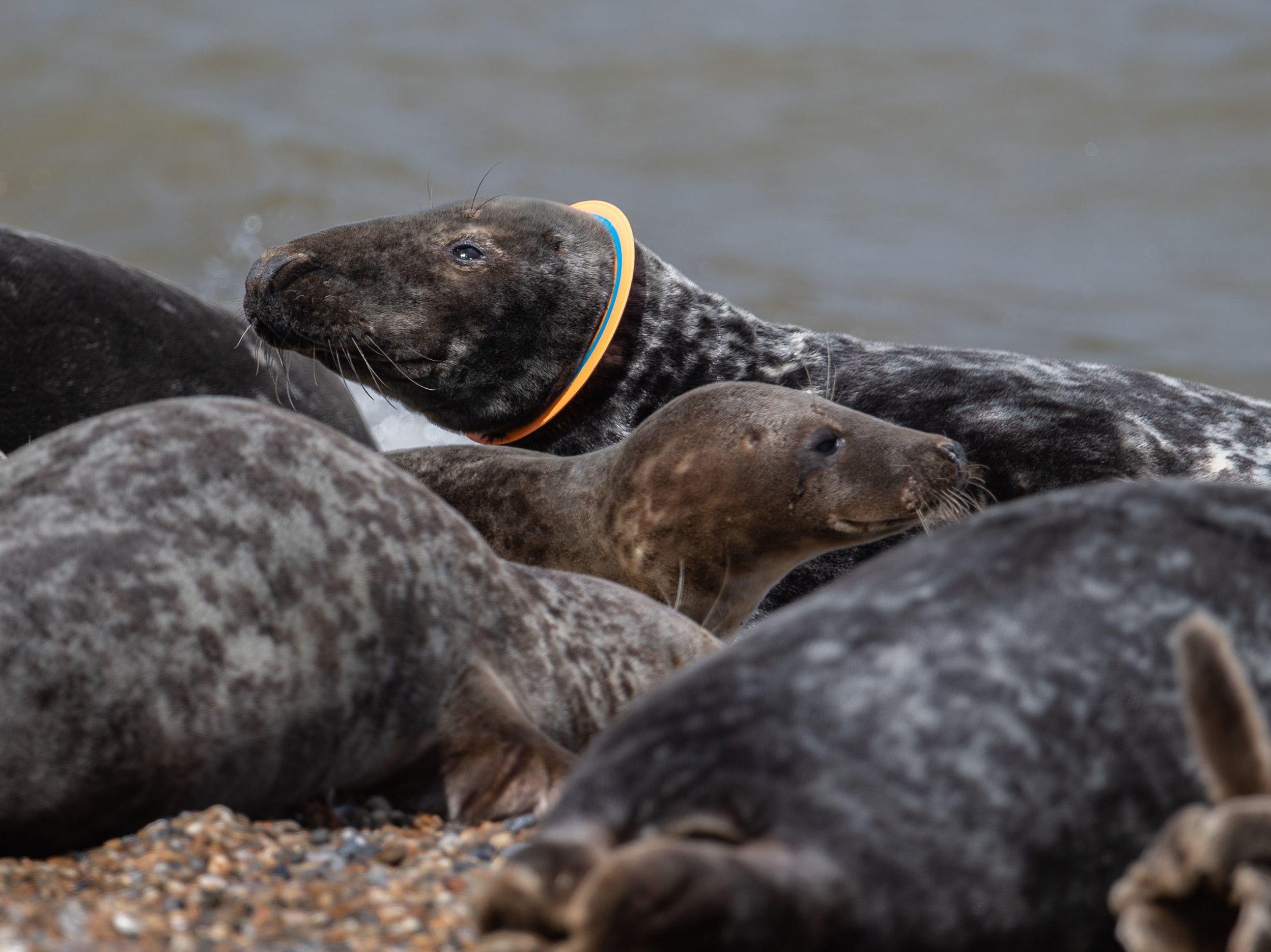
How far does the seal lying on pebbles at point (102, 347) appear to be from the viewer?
4.70 meters

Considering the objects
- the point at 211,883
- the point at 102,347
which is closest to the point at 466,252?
the point at 102,347

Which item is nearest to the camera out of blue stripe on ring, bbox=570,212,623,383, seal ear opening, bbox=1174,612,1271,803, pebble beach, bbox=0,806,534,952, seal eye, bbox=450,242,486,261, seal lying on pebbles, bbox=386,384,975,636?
seal ear opening, bbox=1174,612,1271,803

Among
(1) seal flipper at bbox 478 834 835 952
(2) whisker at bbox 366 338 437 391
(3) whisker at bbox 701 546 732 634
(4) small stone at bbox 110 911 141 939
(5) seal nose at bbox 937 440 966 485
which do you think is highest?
(1) seal flipper at bbox 478 834 835 952

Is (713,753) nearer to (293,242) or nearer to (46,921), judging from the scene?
(46,921)

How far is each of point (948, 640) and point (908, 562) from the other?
0.24 meters

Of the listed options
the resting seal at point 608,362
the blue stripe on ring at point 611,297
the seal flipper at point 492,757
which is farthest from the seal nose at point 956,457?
the seal flipper at point 492,757

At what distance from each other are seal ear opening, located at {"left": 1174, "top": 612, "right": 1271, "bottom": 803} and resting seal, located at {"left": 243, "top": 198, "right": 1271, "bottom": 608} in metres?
2.95

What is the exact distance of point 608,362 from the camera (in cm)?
499

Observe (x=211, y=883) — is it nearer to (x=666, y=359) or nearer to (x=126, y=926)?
(x=126, y=926)

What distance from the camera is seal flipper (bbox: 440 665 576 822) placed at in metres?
2.67

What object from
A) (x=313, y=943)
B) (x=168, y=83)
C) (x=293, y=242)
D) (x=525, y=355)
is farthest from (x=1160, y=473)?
(x=168, y=83)

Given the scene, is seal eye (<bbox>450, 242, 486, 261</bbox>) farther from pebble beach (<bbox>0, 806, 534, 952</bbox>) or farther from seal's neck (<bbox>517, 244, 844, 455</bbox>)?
pebble beach (<bbox>0, 806, 534, 952</bbox>)

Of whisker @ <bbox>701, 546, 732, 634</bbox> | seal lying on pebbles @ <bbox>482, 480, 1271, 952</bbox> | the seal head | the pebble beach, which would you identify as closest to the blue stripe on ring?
the seal head

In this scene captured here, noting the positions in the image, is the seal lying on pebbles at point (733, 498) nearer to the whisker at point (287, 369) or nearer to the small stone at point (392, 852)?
the whisker at point (287, 369)
